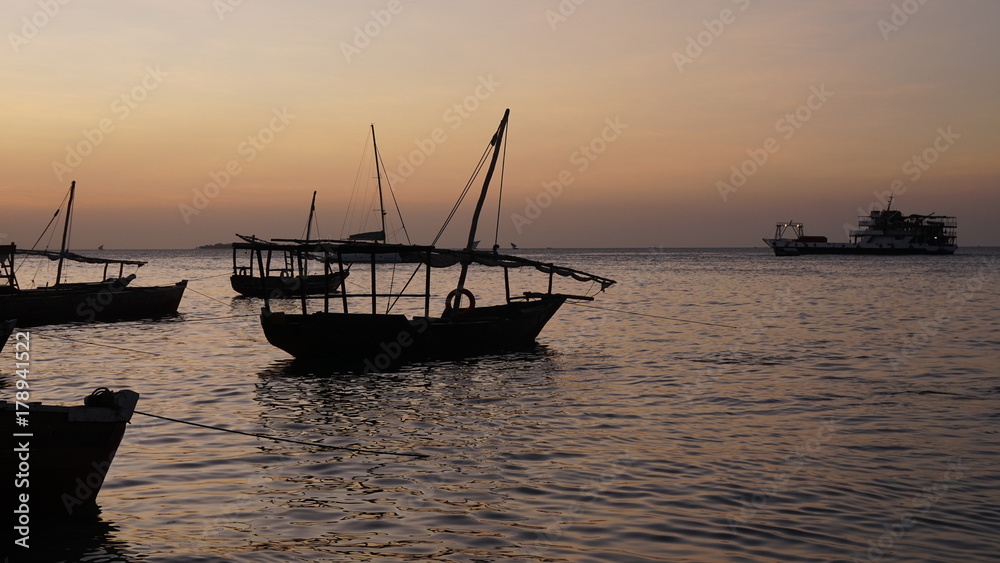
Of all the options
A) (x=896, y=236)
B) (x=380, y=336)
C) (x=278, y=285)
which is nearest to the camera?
(x=380, y=336)

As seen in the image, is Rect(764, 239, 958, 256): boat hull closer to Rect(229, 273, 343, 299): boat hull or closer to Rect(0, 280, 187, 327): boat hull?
Rect(229, 273, 343, 299): boat hull

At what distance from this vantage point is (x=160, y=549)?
30.0 ft

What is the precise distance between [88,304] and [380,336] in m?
20.6

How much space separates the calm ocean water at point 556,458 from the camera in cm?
948

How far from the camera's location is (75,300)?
37781 millimetres

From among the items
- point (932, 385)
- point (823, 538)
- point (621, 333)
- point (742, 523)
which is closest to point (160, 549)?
point (742, 523)

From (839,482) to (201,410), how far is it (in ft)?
41.5

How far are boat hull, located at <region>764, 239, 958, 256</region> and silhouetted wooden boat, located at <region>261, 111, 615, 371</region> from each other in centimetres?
15122

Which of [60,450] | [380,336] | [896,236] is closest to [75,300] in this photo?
[380,336]

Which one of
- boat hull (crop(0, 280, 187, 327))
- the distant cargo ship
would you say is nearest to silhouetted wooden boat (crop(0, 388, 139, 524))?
boat hull (crop(0, 280, 187, 327))

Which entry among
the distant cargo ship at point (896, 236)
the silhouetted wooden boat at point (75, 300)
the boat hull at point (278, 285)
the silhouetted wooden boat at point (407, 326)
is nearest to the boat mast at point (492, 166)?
the silhouetted wooden boat at point (407, 326)

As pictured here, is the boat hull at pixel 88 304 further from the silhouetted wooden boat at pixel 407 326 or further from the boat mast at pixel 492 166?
the boat mast at pixel 492 166

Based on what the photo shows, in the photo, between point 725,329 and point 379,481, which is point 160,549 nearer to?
point 379,481

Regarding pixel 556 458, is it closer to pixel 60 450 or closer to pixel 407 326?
pixel 60 450
